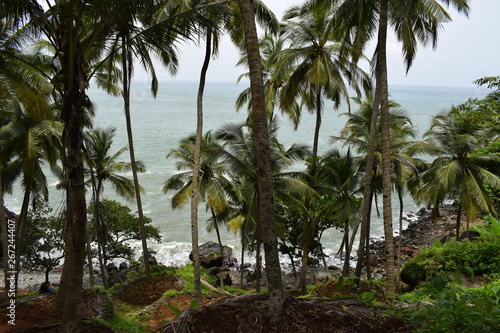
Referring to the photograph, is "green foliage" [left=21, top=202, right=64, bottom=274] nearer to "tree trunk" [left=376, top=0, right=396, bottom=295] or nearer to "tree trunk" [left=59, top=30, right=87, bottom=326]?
"tree trunk" [left=59, top=30, right=87, bottom=326]

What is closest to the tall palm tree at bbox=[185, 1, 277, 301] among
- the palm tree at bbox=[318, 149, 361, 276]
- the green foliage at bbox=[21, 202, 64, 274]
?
the palm tree at bbox=[318, 149, 361, 276]

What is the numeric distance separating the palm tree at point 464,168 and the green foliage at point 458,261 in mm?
3611

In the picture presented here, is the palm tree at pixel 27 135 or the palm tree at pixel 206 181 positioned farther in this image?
the palm tree at pixel 206 181

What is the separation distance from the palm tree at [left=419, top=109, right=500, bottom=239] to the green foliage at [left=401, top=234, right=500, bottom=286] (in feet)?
11.8

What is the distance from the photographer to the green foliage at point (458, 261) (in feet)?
36.4

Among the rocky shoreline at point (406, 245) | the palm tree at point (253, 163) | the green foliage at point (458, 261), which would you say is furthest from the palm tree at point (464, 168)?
the rocky shoreline at point (406, 245)

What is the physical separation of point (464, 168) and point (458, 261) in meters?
5.89

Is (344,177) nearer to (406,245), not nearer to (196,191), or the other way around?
(196,191)

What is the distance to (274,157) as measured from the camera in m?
14.3

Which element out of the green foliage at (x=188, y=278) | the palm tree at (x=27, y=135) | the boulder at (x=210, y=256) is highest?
the palm tree at (x=27, y=135)

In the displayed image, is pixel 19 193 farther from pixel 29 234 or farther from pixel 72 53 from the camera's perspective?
pixel 72 53

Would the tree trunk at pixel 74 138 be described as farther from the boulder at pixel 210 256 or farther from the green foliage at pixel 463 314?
the boulder at pixel 210 256

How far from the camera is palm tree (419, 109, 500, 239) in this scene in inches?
615

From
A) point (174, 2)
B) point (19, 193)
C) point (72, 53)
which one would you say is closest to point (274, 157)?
point (174, 2)
